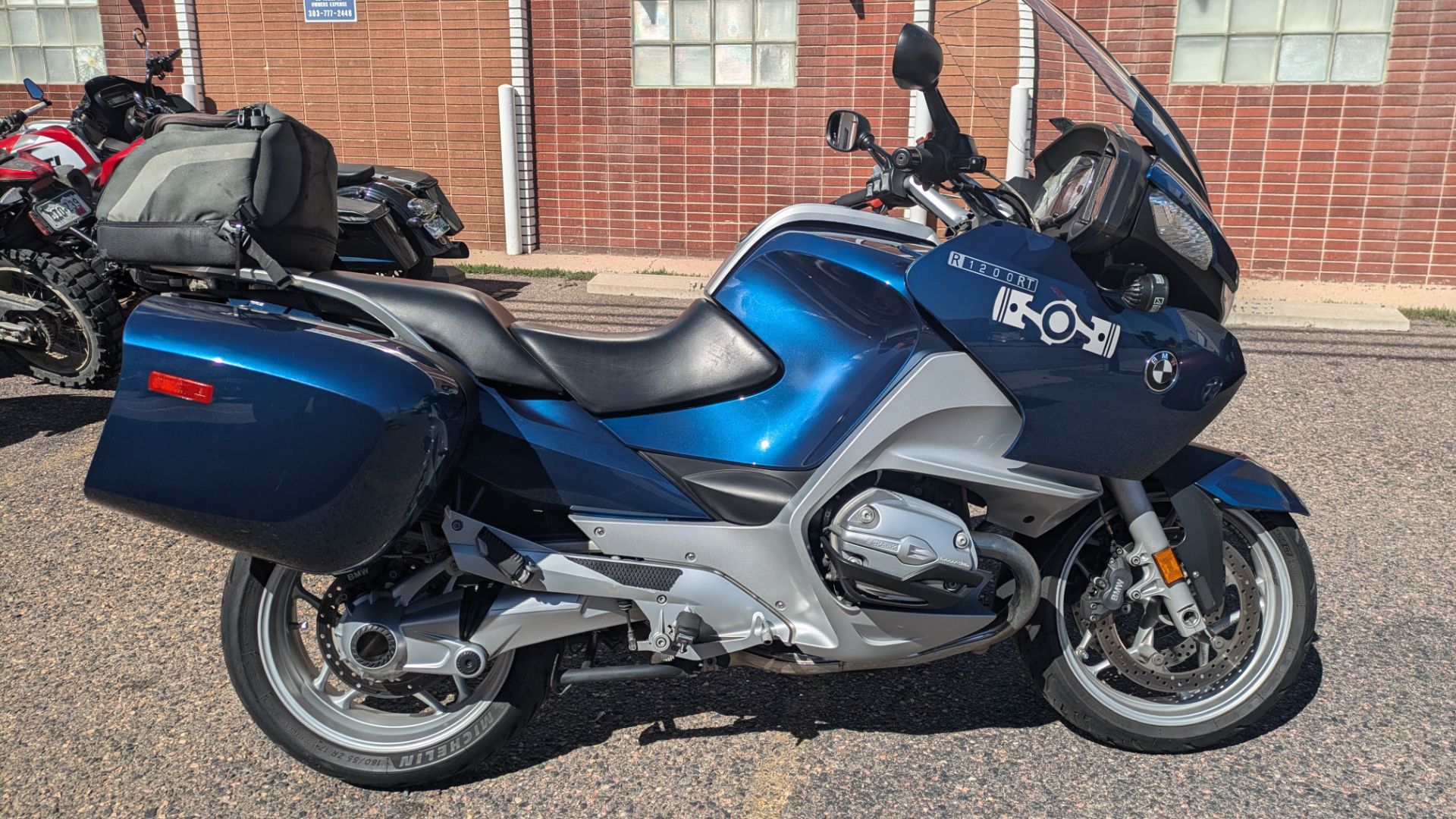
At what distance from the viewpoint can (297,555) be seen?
7.71 feet

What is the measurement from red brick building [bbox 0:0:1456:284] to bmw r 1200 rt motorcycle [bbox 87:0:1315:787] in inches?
241

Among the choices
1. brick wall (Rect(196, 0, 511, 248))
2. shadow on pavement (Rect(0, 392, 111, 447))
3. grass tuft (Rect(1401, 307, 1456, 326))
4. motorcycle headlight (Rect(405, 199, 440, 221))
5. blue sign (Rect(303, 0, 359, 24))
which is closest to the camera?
shadow on pavement (Rect(0, 392, 111, 447))

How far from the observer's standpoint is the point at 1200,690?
2852 millimetres

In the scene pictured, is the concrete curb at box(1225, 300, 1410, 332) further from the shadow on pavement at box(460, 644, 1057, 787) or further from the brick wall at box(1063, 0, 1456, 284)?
the shadow on pavement at box(460, 644, 1057, 787)

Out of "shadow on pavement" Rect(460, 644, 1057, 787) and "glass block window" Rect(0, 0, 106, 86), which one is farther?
"glass block window" Rect(0, 0, 106, 86)

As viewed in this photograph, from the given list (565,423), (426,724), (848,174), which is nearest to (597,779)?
(426,724)

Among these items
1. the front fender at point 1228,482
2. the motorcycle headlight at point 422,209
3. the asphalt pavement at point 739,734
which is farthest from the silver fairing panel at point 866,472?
the motorcycle headlight at point 422,209

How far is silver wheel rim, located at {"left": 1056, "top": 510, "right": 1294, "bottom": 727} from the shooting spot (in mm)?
2803

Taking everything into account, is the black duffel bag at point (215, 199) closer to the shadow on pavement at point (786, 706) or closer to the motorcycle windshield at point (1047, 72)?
the shadow on pavement at point (786, 706)

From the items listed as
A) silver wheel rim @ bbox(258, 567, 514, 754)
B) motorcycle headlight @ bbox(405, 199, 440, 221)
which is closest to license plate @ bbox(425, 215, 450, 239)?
motorcycle headlight @ bbox(405, 199, 440, 221)

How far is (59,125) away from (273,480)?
5727mm

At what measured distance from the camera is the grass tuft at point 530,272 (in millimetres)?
9320

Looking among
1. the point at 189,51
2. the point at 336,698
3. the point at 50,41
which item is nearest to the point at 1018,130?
the point at 336,698

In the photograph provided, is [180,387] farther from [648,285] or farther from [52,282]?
[648,285]
